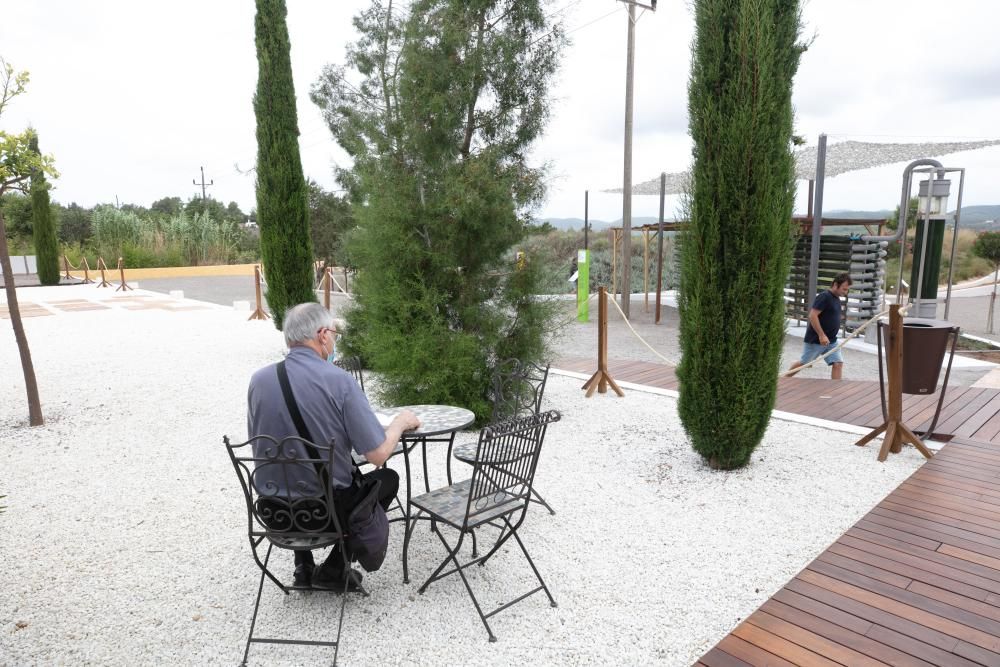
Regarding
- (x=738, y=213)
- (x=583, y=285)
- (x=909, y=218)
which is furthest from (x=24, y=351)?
(x=909, y=218)

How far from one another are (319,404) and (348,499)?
0.43 m

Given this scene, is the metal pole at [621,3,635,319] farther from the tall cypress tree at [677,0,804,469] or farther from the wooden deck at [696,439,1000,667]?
the wooden deck at [696,439,1000,667]

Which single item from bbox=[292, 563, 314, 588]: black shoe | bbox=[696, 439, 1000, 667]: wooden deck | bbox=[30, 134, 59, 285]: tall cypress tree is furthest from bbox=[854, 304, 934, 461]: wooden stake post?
bbox=[30, 134, 59, 285]: tall cypress tree

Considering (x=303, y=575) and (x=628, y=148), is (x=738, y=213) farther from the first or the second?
(x=628, y=148)

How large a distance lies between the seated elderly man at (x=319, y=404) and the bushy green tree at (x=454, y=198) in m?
2.62

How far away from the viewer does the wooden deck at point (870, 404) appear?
5.17 m

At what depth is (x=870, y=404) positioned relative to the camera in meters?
6.01

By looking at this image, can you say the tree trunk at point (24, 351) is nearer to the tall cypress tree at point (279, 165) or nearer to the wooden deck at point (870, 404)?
the tall cypress tree at point (279, 165)

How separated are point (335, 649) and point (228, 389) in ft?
17.5

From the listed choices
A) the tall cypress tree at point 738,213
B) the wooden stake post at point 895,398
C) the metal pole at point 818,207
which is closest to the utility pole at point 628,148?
the metal pole at point 818,207

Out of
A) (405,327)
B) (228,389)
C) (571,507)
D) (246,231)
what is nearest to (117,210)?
(246,231)

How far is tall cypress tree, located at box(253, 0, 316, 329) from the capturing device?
8961 mm

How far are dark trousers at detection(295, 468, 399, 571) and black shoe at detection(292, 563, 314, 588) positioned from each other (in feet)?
0.06

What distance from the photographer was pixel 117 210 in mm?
27047
